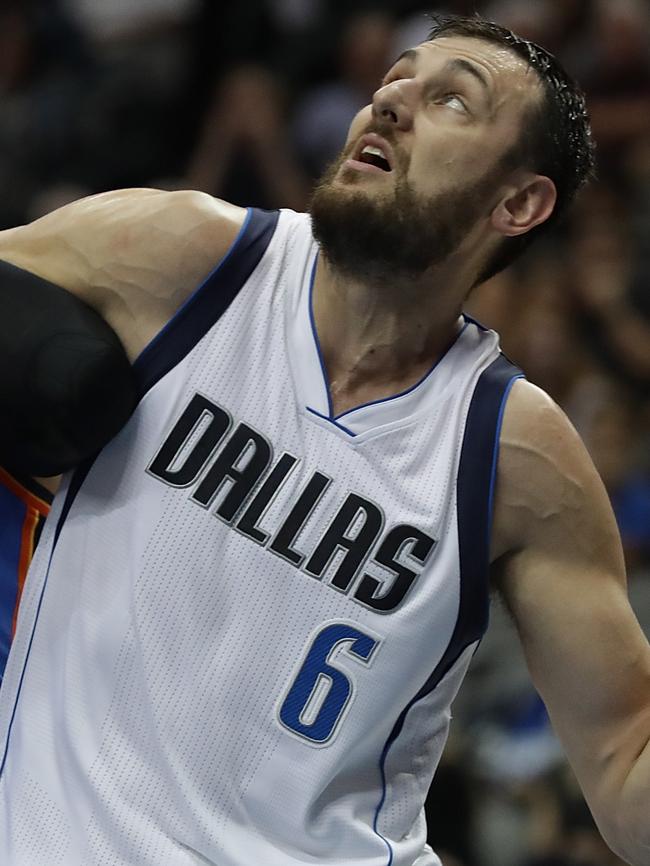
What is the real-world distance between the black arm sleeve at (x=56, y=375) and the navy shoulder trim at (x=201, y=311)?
0.14ft

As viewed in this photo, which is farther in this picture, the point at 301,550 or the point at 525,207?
the point at 525,207

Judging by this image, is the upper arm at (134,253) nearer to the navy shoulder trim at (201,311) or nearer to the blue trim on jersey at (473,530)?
the navy shoulder trim at (201,311)

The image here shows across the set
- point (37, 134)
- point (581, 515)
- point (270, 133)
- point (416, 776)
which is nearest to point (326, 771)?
point (416, 776)

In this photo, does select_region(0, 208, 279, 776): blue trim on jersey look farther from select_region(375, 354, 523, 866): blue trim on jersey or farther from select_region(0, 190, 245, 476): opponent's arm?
select_region(375, 354, 523, 866): blue trim on jersey

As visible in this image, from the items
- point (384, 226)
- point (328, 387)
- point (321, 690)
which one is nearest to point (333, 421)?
point (328, 387)

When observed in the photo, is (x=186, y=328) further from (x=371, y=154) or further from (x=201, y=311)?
(x=371, y=154)

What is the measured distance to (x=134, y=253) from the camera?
2.51m

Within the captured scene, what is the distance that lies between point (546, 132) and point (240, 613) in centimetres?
108

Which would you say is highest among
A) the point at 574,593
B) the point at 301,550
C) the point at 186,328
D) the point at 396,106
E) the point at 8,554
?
the point at 396,106

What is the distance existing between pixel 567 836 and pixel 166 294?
8.18ft

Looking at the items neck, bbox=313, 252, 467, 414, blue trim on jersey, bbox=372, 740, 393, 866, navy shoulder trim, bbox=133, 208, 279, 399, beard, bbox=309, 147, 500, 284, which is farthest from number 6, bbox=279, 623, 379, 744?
beard, bbox=309, 147, 500, 284

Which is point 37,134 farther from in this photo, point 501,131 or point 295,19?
point 501,131

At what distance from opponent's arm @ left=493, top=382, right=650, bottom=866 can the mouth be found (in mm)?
464

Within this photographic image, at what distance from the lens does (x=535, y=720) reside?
4566 millimetres
